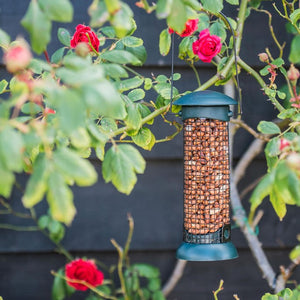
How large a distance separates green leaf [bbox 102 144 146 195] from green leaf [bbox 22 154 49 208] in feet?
1.04

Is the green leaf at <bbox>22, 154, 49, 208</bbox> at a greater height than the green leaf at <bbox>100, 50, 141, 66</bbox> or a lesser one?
lesser

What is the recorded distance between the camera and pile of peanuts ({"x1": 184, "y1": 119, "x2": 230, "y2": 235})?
1.73 meters

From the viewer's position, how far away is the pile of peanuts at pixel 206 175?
173 cm

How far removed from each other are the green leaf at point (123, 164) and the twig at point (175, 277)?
1292 millimetres

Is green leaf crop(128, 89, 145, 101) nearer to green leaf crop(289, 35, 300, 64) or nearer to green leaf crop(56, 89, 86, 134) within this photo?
green leaf crop(289, 35, 300, 64)

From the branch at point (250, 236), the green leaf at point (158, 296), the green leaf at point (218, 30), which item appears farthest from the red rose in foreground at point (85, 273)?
the green leaf at point (218, 30)

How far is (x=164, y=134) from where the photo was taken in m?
2.34

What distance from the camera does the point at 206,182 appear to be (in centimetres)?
173

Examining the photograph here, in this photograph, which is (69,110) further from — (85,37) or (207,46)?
(207,46)

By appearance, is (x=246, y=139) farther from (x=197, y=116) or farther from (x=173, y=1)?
(x=173, y=1)

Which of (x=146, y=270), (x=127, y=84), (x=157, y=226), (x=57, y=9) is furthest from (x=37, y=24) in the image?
(x=157, y=226)

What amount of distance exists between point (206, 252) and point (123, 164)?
594mm

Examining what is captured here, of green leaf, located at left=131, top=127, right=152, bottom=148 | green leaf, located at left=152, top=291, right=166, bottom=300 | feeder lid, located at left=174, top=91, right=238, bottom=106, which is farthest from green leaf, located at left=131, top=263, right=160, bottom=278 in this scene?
feeder lid, located at left=174, top=91, right=238, bottom=106

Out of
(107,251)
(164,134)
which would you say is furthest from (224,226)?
(107,251)
